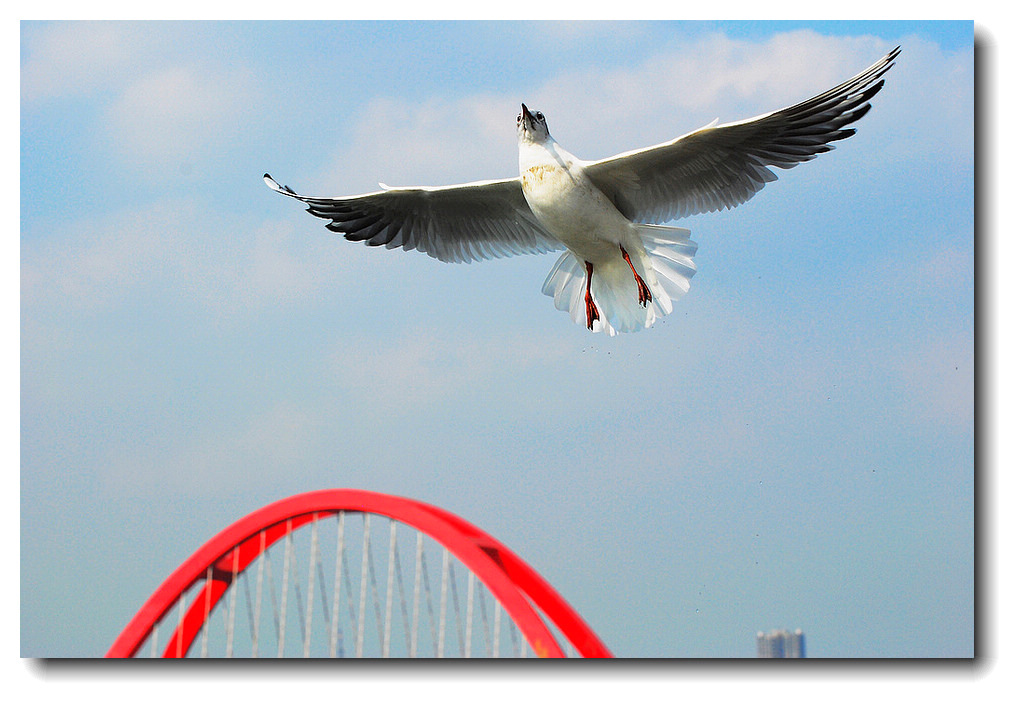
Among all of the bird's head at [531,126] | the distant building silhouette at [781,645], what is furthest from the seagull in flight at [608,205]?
the distant building silhouette at [781,645]

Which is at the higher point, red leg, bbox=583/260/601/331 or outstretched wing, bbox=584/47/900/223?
outstretched wing, bbox=584/47/900/223

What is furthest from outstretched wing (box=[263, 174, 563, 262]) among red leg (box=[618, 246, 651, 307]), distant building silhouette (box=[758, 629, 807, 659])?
distant building silhouette (box=[758, 629, 807, 659])

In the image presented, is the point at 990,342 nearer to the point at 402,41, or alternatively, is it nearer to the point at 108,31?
the point at 402,41

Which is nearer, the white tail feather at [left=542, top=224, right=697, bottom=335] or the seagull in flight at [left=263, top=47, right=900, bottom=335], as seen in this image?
the seagull in flight at [left=263, top=47, right=900, bottom=335]

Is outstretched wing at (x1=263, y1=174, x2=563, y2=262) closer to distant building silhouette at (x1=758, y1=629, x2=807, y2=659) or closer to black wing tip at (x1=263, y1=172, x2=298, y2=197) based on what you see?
black wing tip at (x1=263, y1=172, x2=298, y2=197)

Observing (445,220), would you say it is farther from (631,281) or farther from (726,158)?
(726,158)

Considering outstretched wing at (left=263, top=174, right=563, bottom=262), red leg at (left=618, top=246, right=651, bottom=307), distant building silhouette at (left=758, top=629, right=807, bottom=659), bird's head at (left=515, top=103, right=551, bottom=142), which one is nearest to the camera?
distant building silhouette at (left=758, top=629, right=807, bottom=659)

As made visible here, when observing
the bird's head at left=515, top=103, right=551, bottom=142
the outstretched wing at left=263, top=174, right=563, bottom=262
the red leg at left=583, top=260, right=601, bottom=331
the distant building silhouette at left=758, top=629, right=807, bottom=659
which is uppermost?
the bird's head at left=515, top=103, right=551, bottom=142
